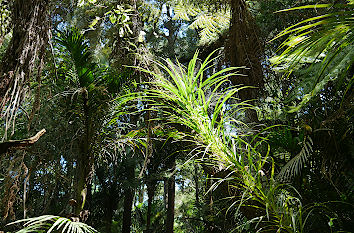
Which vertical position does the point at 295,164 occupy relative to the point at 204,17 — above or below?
below

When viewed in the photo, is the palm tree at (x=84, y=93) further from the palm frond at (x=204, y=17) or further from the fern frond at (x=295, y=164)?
the fern frond at (x=295, y=164)

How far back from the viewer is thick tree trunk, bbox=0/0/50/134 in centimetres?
136

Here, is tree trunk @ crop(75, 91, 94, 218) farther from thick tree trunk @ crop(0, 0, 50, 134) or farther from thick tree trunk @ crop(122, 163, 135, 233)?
thick tree trunk @ crop(122, 163, 135, 233)

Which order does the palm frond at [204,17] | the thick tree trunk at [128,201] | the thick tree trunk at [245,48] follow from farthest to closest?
the thick tree trunk at [128,201], the palm frond at [204,17], the thick tree trunk at [245,48]

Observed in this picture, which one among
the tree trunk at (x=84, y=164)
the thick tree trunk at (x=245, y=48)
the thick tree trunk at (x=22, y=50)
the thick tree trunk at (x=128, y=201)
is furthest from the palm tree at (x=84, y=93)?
the thick tree trunk at (x=128, y=201)

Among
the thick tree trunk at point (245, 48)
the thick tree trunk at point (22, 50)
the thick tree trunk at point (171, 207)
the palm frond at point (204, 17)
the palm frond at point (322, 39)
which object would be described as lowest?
the thick tree trunk at point (171, 207)

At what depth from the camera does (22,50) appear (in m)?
1.42

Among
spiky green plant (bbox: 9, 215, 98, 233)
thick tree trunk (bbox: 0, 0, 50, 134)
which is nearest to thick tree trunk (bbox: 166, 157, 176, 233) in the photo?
spiky green plant (bbox: 9, 215, 98, 233)

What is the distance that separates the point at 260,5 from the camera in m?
4.66

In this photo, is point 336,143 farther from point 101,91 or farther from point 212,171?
point 101,91

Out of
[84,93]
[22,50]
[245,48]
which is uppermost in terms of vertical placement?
[245,48]

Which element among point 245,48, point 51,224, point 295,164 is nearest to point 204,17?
point 245,48

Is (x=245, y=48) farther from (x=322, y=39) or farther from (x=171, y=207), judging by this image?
(x=171, y=207)

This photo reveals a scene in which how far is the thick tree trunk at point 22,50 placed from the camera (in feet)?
4.46
